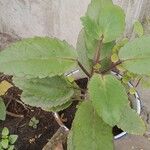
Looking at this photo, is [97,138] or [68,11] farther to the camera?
[68,11]

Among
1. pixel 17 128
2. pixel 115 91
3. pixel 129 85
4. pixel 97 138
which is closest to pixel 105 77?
pixel 115 91

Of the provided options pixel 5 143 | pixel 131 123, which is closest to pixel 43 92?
pixel 131 123

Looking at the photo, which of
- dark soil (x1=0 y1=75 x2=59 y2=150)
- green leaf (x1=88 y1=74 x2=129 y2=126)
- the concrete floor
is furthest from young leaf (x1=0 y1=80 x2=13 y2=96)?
green leaf (x1=88 y1=74 x2=129 y2=126)

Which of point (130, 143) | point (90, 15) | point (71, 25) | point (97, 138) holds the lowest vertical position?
point (130, 143)

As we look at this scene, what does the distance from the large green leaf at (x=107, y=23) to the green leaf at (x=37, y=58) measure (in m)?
0.10

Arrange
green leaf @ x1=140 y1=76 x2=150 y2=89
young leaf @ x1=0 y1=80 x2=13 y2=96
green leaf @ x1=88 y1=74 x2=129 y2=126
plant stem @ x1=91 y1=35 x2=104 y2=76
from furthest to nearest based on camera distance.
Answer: young leaf @ x1=0 y1=80 x2=13 y2=96 → green leaf @ x1=140 y1=76 x2=150 y2=89 → plant stem @ x1=91 y1=35 x2=104 y2=76 → green leaf @ x1=88 y1=74 x2=129 y2=126

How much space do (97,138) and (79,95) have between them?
22cm

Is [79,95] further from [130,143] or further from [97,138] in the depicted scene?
[130,143]

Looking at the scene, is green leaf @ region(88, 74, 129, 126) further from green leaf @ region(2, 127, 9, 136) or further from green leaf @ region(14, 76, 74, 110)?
green leaf @ region(2, 127, 9, 136)

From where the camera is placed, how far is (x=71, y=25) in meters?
1.92

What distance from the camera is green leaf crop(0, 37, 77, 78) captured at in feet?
3.84

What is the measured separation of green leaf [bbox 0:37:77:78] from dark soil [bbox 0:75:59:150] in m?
0.76

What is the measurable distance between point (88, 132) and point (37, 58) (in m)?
0.28

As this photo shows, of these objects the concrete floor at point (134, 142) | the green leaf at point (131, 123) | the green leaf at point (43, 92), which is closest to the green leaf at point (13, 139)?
the concrete floor at point (134, 142)
